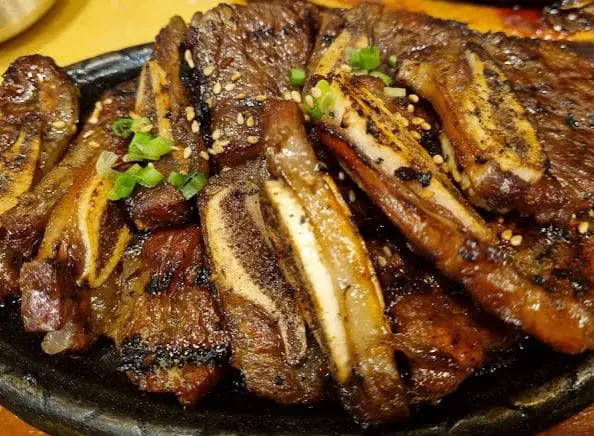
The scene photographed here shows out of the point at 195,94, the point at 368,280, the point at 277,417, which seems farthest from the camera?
the point at 195,94

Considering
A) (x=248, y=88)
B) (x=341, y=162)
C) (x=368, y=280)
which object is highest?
(x=248, y=88)

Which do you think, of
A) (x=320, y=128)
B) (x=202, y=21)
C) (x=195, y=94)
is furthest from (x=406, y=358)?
(x=202, y=21)

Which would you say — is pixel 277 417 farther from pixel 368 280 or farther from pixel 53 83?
pixel 53 83

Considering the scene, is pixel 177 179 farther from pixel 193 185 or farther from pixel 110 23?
pixel 110 23

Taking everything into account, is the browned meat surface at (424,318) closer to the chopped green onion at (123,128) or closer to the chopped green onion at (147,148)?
the chopped green onion at (147,148)

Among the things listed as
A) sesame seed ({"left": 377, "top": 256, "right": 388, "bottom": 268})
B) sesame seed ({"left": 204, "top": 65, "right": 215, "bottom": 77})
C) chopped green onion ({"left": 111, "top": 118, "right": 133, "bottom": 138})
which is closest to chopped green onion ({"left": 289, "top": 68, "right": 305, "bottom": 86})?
sesame seed ({"left": 204, "top": 65, "right": 215, "bottom": 77})

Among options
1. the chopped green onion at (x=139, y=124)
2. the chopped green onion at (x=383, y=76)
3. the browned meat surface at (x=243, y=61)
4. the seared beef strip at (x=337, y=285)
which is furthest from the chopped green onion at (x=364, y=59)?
the chopped green onion at (x=139, y=124)

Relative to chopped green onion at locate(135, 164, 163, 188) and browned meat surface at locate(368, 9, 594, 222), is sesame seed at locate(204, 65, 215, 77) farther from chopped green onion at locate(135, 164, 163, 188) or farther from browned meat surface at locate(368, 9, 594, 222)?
browned meat surface at locate(368, 9, 594, 222)
